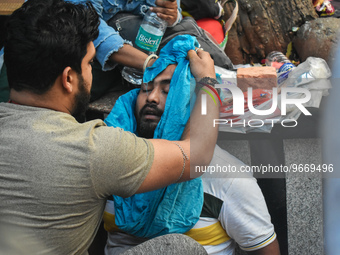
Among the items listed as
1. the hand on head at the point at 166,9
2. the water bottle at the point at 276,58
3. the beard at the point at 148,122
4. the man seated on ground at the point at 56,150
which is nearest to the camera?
the man seated on ground at the point at 56,150

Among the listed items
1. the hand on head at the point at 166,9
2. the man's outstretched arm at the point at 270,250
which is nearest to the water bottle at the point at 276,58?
the hand on head at the point at 166,9

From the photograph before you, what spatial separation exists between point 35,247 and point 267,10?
264 cm

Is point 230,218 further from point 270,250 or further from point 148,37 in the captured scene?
point 148,37

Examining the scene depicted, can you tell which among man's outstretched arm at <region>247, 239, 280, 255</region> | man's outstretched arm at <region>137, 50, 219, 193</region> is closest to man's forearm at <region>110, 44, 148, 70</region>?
man's outstretched arm at <region>137, 50, 219, 193</region>

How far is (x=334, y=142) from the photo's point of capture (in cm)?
162

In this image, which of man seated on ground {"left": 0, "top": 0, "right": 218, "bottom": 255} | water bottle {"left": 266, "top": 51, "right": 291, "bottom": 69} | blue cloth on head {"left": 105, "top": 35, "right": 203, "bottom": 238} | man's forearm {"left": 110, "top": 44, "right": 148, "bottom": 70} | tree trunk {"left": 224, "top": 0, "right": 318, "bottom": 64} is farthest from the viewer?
tree trunk {"left": 224, "top": 0, "right": 318, "bottom": 64}

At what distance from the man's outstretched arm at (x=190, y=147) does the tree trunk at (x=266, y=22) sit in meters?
1.53

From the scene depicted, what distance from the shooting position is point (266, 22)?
3217 millimetres

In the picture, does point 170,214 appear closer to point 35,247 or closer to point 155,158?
point 155,158

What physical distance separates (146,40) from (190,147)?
91cm

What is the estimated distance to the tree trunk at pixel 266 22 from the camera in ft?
10.6

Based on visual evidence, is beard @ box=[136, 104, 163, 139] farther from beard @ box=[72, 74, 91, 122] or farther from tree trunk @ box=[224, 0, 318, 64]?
tree trunk @ box=[224, 0, 318, 64]

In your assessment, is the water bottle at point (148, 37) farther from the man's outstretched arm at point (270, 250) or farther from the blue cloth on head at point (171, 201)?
the man's outstretched arm at point (270, 250)

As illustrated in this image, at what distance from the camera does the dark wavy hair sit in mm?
1357
